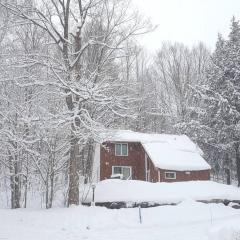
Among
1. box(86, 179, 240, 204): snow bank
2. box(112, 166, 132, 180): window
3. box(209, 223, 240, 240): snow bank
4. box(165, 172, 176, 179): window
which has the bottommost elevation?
box(209, 223, 240, 240): snow bank

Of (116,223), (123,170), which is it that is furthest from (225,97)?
(116,223)

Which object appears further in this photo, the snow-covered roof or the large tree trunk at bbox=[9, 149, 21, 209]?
the snow-covered roof

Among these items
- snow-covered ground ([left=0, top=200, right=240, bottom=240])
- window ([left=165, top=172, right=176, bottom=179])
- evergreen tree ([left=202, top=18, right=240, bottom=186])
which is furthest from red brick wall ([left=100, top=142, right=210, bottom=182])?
snow-covered ground ([left=0, top=200, right=240, bottom=240])

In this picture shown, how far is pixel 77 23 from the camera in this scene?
24125mm

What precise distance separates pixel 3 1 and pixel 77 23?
3.98 metres

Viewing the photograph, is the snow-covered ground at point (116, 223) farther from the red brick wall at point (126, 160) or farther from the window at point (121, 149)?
the window at point (121, 149)

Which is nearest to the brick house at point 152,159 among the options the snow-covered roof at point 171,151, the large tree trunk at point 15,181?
the snow-covered roof at point 171,151

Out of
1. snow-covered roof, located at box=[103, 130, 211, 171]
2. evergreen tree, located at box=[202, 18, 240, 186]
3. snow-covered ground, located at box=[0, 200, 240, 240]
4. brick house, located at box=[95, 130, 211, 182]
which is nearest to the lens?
snow-covered ground, located at box=[0, 200, 240, 240]

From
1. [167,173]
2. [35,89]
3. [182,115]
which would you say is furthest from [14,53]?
[182,115]

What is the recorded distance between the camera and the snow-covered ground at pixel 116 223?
49.3 ft

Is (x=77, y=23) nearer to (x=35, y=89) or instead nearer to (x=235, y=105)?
(x=35, y=89)

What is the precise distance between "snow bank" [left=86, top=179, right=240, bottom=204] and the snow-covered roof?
7.94m

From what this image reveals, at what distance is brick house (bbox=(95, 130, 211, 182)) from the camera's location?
35.4 m

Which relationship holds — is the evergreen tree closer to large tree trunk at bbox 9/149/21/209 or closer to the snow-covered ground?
the snow-covered ground
